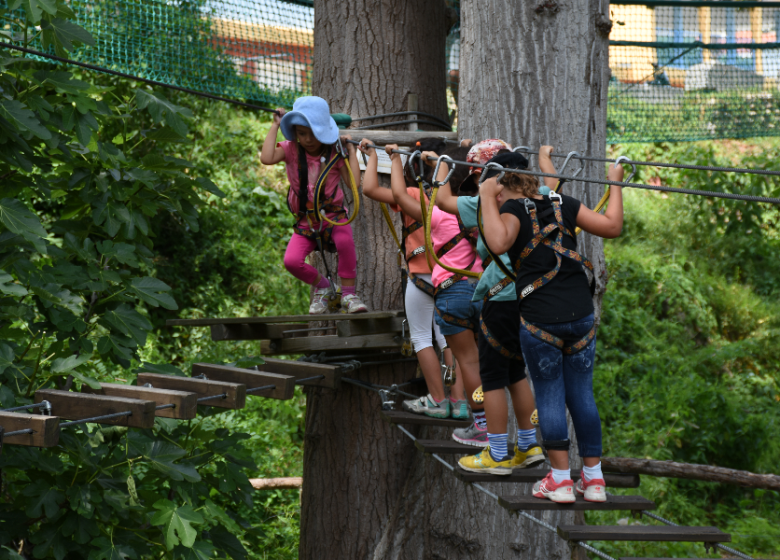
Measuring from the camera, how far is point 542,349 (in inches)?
88.5

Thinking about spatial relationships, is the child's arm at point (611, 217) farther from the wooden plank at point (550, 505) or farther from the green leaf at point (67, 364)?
the green leaf at point (67, 364)

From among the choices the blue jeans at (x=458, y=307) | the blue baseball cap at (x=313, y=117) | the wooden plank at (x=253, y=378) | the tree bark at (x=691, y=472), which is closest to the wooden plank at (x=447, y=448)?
the blue jeans at (x=458, y=307)

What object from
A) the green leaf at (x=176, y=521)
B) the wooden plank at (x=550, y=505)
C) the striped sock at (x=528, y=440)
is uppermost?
the striped sock at (x=528, y=440)

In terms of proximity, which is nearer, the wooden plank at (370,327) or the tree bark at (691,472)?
the wooden plank at (370,327)

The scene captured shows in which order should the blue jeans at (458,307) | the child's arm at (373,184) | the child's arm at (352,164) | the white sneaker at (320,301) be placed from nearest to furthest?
the blue jeans at (458,307), the child's arm at (373,184), the child's arm at (352,164), the white sneaker at (320,301)

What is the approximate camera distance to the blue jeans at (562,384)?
7.38 ft

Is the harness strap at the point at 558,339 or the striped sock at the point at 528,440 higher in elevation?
the harness strap at the point at 558,339

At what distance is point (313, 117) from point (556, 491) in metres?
1.76

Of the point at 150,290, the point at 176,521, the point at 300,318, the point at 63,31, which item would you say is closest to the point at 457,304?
the point at 300,318

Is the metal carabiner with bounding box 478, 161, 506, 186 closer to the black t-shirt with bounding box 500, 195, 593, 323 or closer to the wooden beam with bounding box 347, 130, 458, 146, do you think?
the black t-shirt with bounding box 500, 195, 593, 323

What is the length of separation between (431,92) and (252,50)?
147 centimetres

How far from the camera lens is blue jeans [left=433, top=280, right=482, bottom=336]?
2943mm

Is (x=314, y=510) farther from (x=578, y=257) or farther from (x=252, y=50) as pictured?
(x=252, y=50)

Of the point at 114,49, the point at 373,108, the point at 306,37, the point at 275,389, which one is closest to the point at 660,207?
the point at 306,37
